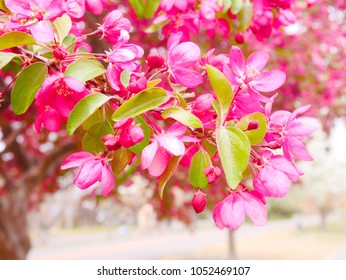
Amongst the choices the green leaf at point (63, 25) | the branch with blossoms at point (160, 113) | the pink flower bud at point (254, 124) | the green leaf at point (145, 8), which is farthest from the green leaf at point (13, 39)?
the green leaf at point (145, 8)

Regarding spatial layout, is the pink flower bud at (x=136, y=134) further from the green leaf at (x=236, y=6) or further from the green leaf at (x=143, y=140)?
the green leaf at (x=236, y=6)

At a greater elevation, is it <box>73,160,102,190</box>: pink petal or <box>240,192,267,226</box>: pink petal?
<box>73,160,102,190</box>: pink petal

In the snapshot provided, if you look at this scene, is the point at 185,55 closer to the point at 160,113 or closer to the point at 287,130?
the point at 160,113

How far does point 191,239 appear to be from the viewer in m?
22.0

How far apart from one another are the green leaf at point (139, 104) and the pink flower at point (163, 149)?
0.06 meters

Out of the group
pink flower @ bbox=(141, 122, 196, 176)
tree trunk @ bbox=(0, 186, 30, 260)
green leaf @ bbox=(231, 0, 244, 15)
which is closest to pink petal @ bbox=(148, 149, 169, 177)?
pink flower @ bbox=(141, 122, 196, 176)

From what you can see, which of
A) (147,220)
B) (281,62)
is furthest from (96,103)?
(147,220)

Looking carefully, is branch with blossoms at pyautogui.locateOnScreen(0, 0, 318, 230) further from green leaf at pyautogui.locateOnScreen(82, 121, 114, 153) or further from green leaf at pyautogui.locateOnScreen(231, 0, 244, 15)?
green leaf at pyautogui.locateOnScreen(231, 0, 244, 15)

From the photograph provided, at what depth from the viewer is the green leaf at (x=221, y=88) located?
2.82 ft

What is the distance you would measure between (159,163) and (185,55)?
22 centimetres

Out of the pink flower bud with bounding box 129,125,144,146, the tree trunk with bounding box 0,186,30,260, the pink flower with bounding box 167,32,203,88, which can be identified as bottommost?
the tree trunk with bounding box 0,186,30,260

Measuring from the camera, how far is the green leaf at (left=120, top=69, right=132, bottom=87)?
924mm

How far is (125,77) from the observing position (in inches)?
36.9
